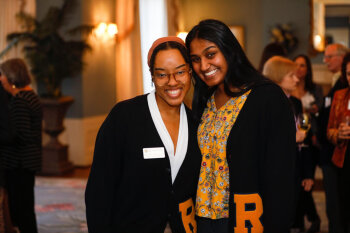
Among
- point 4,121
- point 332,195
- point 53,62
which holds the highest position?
→ point 53,62

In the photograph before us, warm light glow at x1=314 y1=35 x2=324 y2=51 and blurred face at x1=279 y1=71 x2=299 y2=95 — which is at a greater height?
warm light glow at x1=314 y1=35 x2=324 y2=51

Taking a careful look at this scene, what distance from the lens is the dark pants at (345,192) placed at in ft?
10.8

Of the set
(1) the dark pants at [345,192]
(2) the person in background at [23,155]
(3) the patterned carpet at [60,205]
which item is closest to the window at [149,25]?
(3) the patterned carpet at [60,205]

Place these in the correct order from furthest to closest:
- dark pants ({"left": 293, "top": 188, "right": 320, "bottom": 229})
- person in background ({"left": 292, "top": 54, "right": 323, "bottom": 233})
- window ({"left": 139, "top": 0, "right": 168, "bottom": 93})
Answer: window ({"left": 139, "top": 0, "right": 168, "bottom": 93}), dark pants ({"left": 293, "top": 188, "right": 320, "bottom": 229}), person in background ({"left": 292, "top": 54, "right": 323, "bottom": 233})

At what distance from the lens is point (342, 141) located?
129 inches

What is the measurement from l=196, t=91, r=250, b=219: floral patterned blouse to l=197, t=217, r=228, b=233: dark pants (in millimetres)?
32

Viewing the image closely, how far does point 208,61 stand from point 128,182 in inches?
25.6

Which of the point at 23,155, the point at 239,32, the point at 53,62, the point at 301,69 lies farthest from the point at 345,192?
the point at 239,32

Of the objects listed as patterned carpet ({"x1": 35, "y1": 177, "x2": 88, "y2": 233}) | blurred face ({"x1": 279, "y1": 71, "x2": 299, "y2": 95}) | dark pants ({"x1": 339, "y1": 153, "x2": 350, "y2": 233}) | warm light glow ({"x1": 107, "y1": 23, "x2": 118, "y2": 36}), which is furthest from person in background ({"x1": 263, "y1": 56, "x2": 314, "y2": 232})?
warm light glow ({"x1": 107, "y1": 23, "x2": 118, "y2": 36})

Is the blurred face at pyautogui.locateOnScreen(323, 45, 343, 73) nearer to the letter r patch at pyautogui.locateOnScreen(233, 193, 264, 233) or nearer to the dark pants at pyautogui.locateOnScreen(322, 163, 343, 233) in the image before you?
the dark pants at pyautogui.locateOnScreen(322, 163, 343, 233)

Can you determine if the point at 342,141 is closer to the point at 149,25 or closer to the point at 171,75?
the point at 171,75

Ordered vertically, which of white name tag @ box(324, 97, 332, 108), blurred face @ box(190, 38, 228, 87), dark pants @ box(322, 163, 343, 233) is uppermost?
blurred face @ box(190, 38, 228, 87)

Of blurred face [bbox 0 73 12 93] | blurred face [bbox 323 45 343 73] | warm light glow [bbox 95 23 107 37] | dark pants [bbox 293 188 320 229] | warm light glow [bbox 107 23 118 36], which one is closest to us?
blurred face [bbox 0 73 12 93]

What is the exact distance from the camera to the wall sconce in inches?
301
